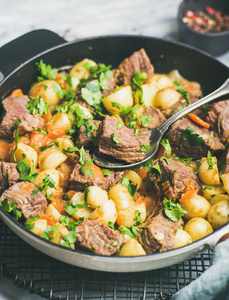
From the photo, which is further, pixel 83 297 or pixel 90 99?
pixel 90 99

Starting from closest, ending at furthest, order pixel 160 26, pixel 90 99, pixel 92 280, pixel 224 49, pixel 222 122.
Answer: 1. pixel 92 280
2. pixel 222 122
3. pixel 90 99
4. pixel 224 49
5. pixel 160 26

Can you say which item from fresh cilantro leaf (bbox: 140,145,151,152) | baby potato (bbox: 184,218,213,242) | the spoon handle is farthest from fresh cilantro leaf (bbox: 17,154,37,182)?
baby potato (bbox: 184,218,213,242)

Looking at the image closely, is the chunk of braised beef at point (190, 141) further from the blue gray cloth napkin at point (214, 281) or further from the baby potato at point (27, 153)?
the baby potato at point (27, 153)

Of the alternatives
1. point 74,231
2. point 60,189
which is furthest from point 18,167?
point 74,231

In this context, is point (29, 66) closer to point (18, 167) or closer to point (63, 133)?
point (63, 133)

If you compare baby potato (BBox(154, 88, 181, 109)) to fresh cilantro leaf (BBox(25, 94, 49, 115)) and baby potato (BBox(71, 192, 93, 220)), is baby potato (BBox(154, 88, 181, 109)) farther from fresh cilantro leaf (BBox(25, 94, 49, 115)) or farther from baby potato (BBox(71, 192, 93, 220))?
baby potato (BBox(71, 192, 93, 220))

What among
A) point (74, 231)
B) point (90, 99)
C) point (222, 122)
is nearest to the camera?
point (74, 231)

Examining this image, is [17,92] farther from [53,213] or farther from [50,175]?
[53,213]
